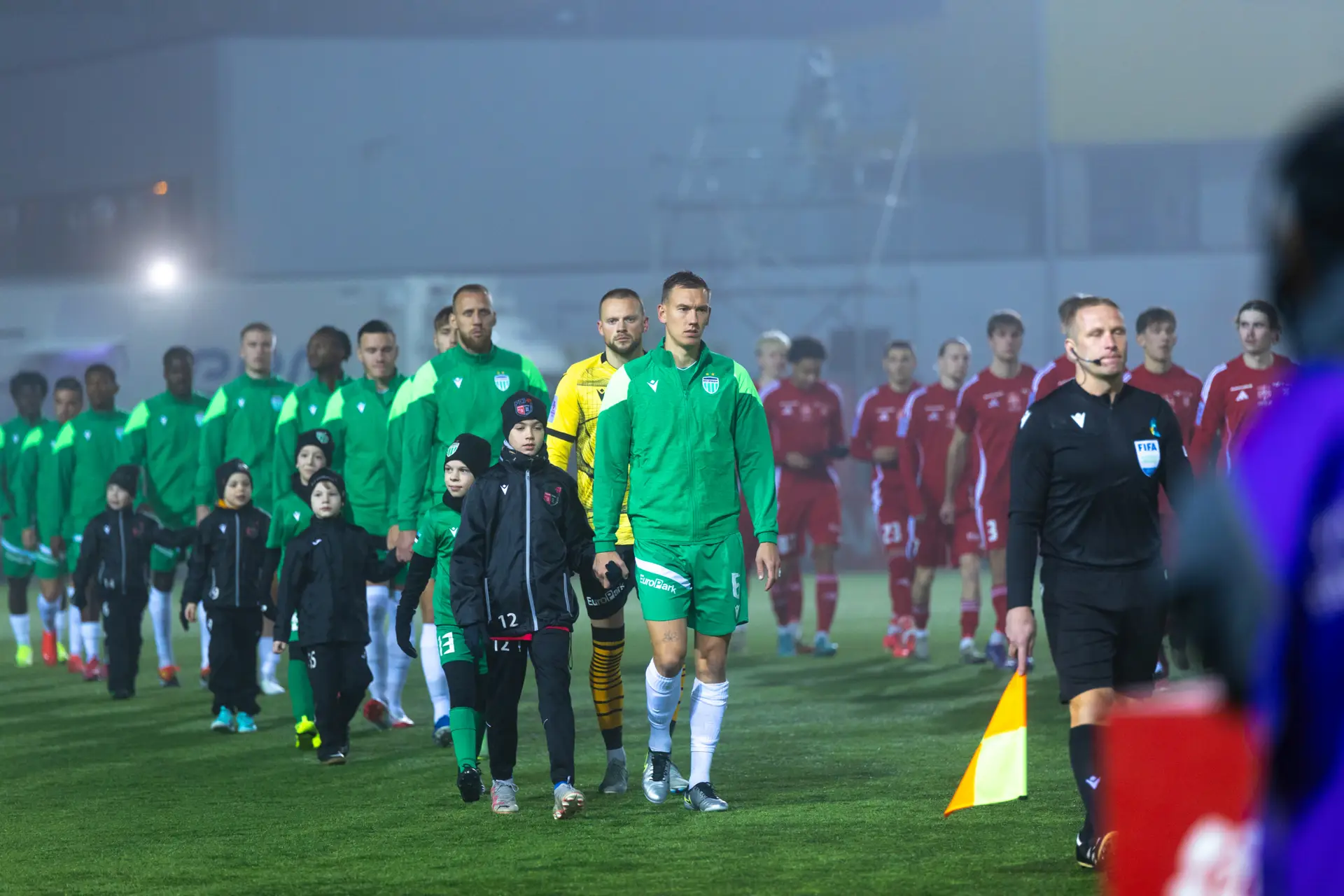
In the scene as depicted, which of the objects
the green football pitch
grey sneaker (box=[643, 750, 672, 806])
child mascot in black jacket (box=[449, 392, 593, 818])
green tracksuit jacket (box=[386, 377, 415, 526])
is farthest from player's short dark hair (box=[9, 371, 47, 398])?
grey sneaker (box=[643, 750, 672, 806])

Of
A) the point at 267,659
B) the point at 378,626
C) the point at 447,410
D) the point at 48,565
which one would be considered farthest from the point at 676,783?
the point at 48,565

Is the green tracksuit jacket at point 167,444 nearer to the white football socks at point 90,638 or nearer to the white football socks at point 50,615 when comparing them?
the white football socks at point 90,638

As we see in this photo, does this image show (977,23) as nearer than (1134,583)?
No

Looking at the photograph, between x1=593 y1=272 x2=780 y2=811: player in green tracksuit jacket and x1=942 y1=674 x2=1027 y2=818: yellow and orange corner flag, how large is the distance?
61.5 inches

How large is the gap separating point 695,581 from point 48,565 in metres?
8.50

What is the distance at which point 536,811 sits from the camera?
679 cm

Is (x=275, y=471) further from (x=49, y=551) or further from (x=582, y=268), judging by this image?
(x=582, y=268)

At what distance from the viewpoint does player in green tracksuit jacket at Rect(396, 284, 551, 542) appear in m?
8.05

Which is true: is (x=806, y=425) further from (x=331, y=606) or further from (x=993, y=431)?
(x=331, y=606)

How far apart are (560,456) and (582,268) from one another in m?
20.7

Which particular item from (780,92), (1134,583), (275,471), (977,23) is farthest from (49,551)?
(977,23)

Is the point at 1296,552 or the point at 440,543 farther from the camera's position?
the point at 440,543

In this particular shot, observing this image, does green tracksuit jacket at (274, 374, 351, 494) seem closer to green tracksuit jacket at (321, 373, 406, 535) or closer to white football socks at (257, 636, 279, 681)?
green tracksuit jacket at (321, 373, 406, 535)

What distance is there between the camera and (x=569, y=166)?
28.9m
